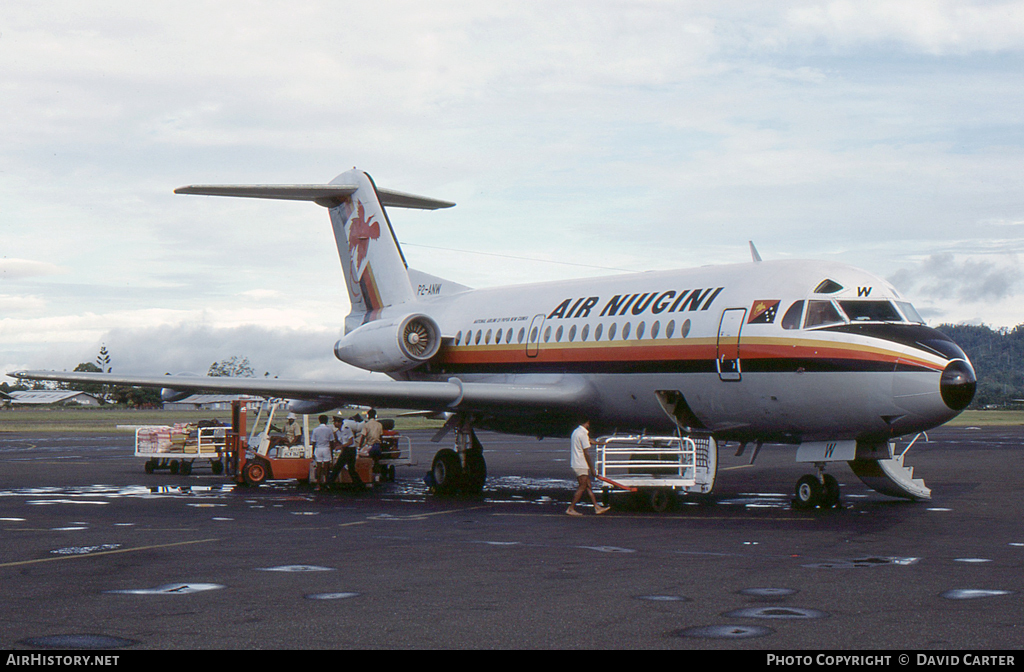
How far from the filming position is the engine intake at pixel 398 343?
23359 mm

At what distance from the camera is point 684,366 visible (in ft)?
59.6

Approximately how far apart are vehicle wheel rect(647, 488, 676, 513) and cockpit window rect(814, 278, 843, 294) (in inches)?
168

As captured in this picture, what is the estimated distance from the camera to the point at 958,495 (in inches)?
790

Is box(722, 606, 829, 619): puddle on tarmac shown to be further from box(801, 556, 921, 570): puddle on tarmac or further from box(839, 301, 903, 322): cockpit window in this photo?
box(839, 301, 903, 322): cockpit window

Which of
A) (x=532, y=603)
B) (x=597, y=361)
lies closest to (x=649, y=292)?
(x=597, y=361)

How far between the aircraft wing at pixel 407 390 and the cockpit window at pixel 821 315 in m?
4.79

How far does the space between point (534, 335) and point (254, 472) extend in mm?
7688

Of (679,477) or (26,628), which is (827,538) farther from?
(26,628)

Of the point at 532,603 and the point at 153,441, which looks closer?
the point at 532,603

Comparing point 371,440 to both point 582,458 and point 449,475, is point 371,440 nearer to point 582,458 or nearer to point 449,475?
point 449,475

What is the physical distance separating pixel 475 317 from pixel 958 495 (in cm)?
1087

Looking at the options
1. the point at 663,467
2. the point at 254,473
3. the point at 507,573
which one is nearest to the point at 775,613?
the point at 507,573

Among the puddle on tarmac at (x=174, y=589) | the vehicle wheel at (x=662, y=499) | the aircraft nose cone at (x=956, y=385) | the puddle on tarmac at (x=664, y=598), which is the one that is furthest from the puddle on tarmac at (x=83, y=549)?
the aircraft nose cone at (x=956, y=385)

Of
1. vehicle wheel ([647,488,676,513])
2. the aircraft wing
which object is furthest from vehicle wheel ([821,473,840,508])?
the aircraft wing
